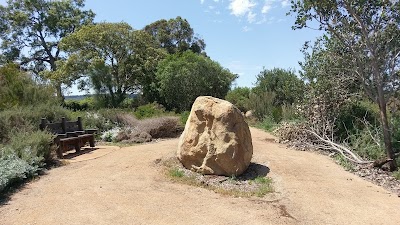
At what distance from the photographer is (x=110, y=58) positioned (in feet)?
68.5

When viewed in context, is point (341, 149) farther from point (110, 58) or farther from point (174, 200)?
point (110, 58)

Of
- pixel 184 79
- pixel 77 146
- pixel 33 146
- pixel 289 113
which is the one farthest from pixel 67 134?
pixel 184 79

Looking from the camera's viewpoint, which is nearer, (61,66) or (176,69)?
(176,69)

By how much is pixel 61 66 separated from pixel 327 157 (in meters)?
17.6

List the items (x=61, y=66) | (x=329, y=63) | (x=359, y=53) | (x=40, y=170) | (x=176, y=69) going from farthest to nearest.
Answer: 1. (x=61, y=66)
2. (x=176, y=69)
3. (x=329, y=63)
4. (x=359, y=53)
5. (x=40, y=170)

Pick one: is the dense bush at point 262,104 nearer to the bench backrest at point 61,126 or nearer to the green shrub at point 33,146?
the bench backrest at point 61,126

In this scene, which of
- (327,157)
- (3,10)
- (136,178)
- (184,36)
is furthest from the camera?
(184,36)

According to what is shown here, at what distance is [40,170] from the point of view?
6.73m

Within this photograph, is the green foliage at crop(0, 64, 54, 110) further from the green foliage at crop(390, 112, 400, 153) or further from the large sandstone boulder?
the green foliage at crop(390, 112, 400, 153)

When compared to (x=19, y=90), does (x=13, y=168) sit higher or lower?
lower

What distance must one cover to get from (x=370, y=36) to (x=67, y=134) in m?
8.13

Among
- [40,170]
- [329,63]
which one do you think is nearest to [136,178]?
[40,170]

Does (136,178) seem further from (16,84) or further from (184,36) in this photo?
(184,36)

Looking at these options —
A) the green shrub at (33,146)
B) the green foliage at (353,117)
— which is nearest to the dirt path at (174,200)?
the green shrub at (33,146)
